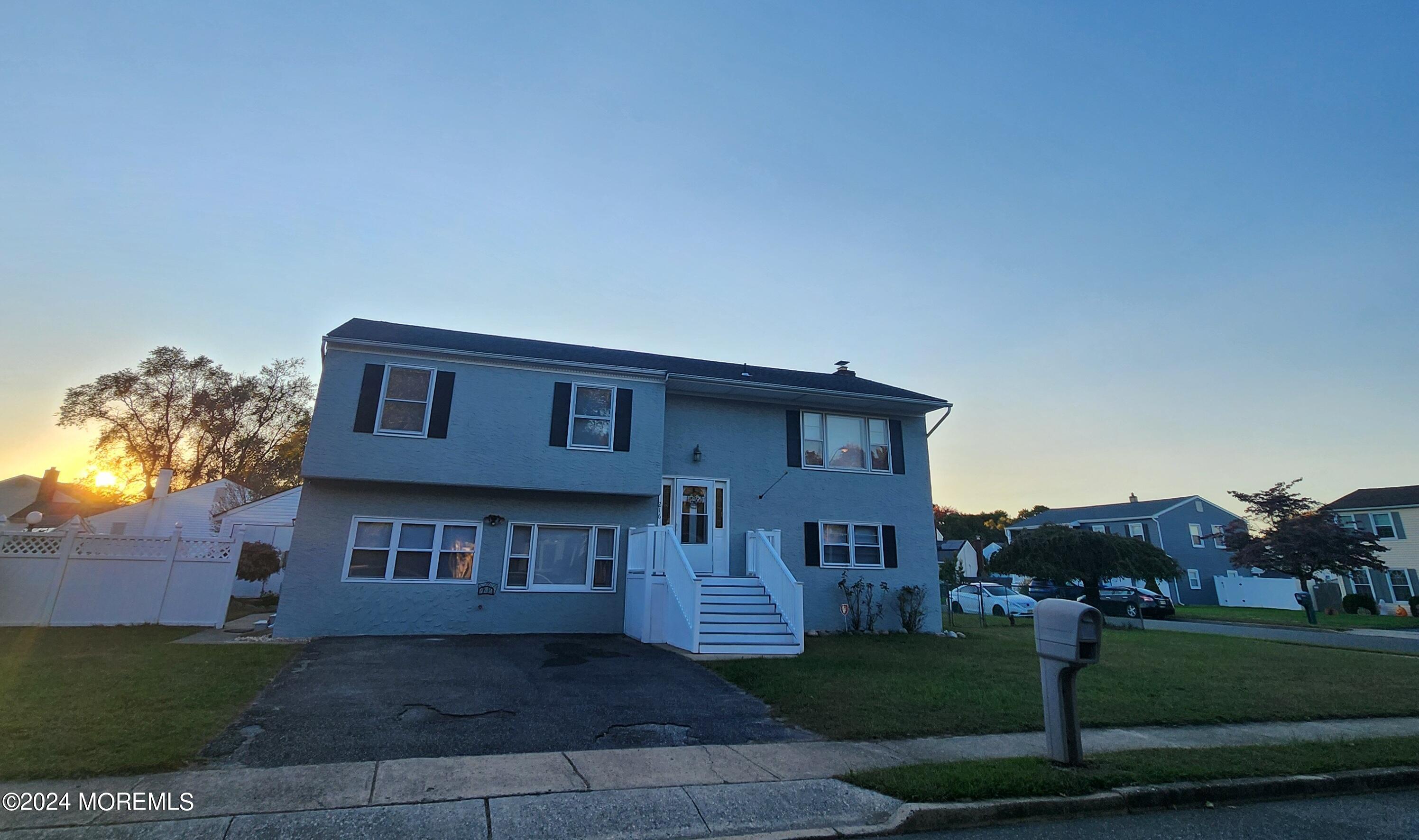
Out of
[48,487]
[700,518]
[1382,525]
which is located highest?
[48,487]

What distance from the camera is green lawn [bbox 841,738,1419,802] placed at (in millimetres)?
4383

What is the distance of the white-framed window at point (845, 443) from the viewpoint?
51.8 feet

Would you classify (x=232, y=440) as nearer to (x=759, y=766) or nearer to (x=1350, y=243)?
(x=759, y=766)

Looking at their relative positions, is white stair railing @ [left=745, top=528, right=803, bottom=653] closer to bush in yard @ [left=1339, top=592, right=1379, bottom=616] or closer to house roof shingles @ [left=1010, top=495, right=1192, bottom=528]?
house roof shingles @ [left=1010, top=495, right=1192, bottom=528]

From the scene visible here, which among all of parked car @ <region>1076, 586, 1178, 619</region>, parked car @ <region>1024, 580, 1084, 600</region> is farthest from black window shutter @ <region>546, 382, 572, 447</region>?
parked car @ <region>1024, 580, 1084, 600</region>

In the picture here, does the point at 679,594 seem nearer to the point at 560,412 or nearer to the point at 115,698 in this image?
the point at 560,412

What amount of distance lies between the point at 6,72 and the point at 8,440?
21.8 m

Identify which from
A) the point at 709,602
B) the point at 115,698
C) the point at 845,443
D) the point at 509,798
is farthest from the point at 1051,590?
the point at 115,698

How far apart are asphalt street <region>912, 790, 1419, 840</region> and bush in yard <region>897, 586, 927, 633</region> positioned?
10.5 meters

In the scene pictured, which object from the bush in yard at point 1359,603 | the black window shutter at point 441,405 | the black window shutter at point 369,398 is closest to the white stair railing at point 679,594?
the black window shutter at point 441,405

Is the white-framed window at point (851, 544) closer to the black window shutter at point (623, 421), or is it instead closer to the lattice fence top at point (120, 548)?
the black window shutter at point (623, 421)

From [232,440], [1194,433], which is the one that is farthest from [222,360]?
[1194,433]

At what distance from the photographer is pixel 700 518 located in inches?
577

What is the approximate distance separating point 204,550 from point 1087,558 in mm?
26544
